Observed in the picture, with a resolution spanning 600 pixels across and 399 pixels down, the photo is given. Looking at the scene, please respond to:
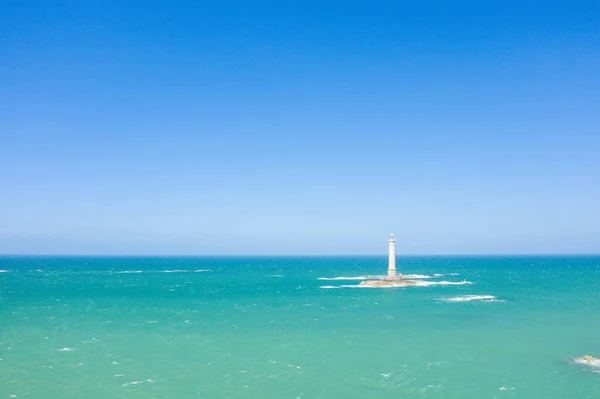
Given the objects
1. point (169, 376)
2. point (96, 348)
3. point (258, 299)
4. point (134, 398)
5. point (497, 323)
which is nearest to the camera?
point (134, 398)

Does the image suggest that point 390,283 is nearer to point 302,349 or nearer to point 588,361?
point 302,349

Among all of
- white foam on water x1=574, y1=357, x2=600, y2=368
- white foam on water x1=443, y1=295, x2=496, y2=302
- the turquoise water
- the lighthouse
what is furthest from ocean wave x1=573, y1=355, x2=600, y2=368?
the lighthouse

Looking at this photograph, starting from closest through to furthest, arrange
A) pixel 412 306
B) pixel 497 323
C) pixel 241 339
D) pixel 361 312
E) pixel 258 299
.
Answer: pixel 241 339 → pixel 497 323 → pixel 361 312 → pixel 412 306 → pixel 258 299

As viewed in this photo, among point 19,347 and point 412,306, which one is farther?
point 412,306

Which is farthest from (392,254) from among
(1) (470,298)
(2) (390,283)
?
(1) (470,298)

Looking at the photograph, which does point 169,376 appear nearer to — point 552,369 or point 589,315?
point 552,369

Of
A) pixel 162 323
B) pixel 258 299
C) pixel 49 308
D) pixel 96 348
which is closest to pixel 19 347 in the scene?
pixel 96 348

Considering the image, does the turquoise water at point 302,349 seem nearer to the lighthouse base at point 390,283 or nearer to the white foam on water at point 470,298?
the white foam on water at point 470,298

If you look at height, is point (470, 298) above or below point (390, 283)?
below

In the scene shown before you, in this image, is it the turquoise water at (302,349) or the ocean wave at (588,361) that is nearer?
the turquoise water at (302,349)

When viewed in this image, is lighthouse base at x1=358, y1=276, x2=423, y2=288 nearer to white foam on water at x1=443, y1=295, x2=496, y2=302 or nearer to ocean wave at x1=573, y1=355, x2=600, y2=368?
white foam on water at x1=443, y1=295, x2=496, y2=302

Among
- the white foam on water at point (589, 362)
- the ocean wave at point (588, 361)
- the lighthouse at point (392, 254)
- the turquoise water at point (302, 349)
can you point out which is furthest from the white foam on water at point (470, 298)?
the white foam on water at point (589, 362)
